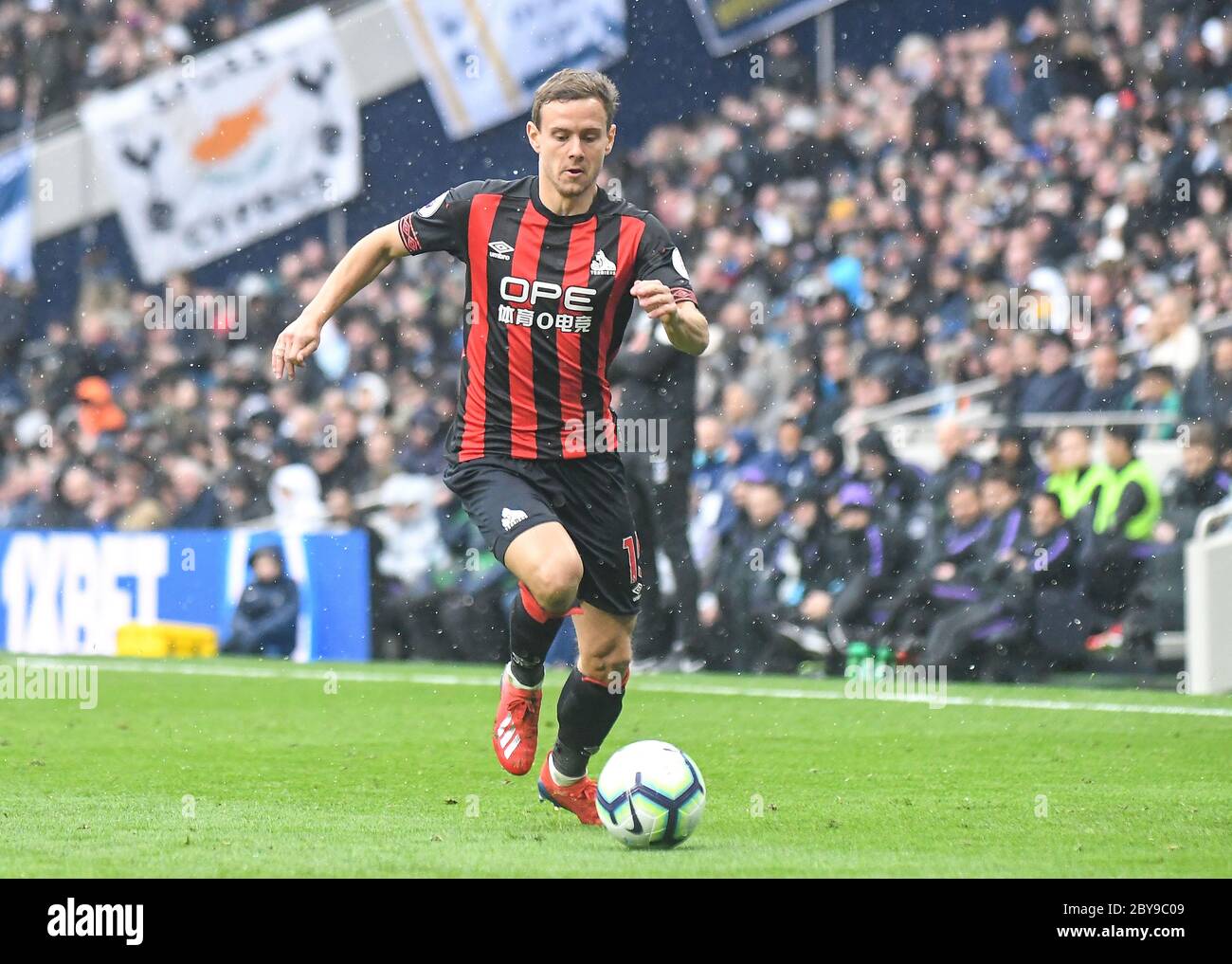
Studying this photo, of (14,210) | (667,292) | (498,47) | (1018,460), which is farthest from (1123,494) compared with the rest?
(14,210)

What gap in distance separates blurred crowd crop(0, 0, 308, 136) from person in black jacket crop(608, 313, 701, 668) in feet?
31.6

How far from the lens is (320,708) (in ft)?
32.1

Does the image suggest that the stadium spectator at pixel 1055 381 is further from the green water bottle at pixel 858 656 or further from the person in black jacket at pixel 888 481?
the green water bottle at pixel 858 656

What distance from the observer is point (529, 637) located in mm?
6070

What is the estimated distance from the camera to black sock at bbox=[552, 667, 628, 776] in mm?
6055

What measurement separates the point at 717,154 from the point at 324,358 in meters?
3.66

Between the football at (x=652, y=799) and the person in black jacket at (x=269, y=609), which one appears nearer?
the football at (x=652, y=799)

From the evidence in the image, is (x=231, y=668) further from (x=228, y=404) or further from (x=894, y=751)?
(x=894, y=751)

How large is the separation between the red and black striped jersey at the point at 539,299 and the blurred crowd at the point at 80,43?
14.0 meters

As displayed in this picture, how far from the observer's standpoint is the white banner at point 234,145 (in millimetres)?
16859

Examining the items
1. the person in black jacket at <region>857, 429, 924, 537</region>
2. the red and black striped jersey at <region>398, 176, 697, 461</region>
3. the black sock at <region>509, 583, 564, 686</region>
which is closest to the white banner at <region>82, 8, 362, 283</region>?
the person in black jacket at <region>857, 429, 924, 537</region>

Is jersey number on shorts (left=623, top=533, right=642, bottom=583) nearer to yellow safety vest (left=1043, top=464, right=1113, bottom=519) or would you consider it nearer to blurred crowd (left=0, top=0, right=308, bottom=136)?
yellow safety vest (left=1043, top=464, right=1113, bottom=519)

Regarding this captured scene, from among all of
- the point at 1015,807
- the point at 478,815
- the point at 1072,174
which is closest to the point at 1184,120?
the point at 1072,174

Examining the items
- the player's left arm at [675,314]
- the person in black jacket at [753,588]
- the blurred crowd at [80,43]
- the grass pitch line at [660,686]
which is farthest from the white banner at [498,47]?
the player's left arm at [675,314]
